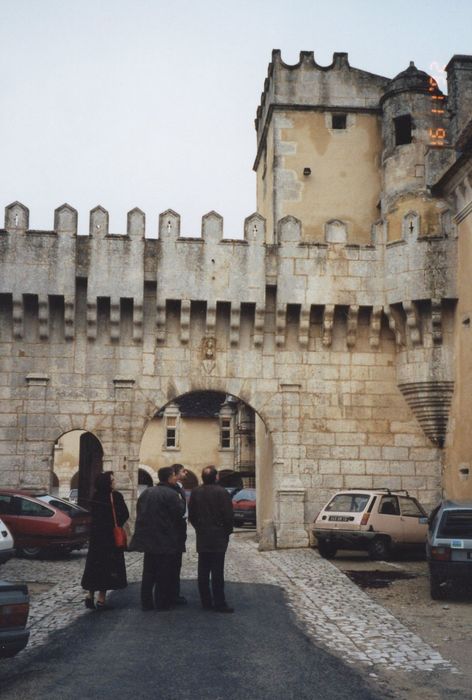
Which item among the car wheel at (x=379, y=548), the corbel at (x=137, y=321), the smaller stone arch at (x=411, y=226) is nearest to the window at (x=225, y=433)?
the corbel at (x=137, y=321)

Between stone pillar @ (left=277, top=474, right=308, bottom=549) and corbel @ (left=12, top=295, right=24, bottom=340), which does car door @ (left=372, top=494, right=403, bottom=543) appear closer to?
stone pillar @ (left=277, top=474, right=308, bottom=549)

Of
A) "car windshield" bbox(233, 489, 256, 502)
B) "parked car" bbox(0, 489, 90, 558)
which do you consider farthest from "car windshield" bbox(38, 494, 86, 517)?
"car windshield" bbox(233, 489, 256, 502)

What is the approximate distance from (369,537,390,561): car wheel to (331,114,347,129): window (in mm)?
11544

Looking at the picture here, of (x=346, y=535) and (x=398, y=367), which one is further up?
(x=398, y=367)

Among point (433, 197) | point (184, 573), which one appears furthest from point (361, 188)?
point (184, 573)

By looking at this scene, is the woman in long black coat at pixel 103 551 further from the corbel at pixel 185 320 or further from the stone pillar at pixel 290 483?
the corbel at pixel 185 320

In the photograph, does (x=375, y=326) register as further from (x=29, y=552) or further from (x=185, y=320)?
(x=29, y=552)

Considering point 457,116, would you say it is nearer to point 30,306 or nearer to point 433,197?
point 433,197

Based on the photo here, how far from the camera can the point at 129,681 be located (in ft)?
21.7

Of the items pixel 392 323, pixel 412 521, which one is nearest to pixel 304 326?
pixel 392 323

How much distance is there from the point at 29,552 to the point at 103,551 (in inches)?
295

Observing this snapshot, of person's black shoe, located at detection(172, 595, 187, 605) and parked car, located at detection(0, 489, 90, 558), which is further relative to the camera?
parked car, located at detection(0, 489, 90, 558)

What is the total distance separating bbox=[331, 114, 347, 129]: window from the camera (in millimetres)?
22219

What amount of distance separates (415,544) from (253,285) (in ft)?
22.9
